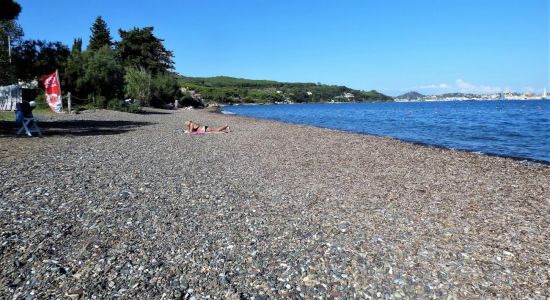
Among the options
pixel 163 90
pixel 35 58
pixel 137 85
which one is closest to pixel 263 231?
pixel 35 58

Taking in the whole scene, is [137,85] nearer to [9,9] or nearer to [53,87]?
[53,87]

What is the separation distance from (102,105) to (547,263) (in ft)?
163

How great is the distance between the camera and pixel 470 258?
5.97 m

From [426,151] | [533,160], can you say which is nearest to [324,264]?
[426,151]

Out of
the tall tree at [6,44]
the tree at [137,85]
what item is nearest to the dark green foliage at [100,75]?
the tree at [137,85]

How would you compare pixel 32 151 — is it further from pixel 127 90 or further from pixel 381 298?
pixel 127 90

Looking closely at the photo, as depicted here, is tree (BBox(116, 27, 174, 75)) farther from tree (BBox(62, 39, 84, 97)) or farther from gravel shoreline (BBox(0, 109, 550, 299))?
gravel shoreline (BBox(0, 109, 550, 299))

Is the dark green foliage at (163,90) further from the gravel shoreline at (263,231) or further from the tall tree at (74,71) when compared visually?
the gravel shoreline at (263,231)

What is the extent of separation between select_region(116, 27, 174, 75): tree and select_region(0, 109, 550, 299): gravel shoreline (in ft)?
257

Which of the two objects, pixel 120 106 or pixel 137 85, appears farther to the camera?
pixel 137 85

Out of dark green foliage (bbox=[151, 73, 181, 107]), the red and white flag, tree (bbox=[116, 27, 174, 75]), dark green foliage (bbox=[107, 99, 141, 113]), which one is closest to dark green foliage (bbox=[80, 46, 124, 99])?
dark green foliage (bbox=[107, 99, 141, 113])

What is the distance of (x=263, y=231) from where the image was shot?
6.93 m

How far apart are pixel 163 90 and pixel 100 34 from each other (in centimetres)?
2185

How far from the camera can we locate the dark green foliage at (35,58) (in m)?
23.0
